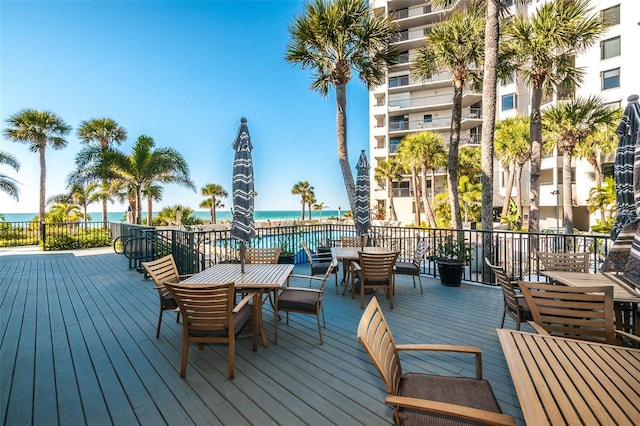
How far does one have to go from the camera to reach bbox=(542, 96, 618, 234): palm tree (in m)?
13.0

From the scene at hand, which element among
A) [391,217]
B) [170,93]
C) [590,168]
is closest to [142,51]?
[170,93]

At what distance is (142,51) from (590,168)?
26048 millimetres

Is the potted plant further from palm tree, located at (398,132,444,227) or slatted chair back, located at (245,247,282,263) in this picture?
palm tree, located at (398,132,444,227)

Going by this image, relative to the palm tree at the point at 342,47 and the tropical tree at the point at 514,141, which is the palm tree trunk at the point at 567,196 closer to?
the tropical tree at the point at 514,141

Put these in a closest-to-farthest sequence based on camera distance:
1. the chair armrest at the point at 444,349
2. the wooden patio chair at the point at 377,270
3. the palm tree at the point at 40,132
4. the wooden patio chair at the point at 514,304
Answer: the chair armrest at the point at 444,349, the wooden patio chair at the point at 514,304, the wooden patio chair at the point at 377,270, the palm tree at the point at 40,132

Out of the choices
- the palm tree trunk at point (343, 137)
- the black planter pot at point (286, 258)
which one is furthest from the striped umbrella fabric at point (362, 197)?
the palm tree trunk at point (343, 137)

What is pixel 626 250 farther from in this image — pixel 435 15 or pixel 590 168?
pixel 435 15

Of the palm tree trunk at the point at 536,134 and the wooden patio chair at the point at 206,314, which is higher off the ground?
the palm tree trunk at the point at 536,134

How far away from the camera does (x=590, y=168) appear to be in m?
18.7

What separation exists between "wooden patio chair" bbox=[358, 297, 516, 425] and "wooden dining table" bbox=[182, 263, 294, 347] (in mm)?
1584

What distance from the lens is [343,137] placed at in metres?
8.97

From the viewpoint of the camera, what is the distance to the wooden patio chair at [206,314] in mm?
2473

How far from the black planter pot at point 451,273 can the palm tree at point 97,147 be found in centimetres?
1369

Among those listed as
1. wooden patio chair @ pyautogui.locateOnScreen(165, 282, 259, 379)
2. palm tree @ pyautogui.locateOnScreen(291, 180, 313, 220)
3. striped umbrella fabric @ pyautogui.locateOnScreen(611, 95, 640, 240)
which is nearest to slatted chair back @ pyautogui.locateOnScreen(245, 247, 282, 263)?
wooden patio chair @ pyautogui.locateOnScreen(165, 282, 259, 379)
